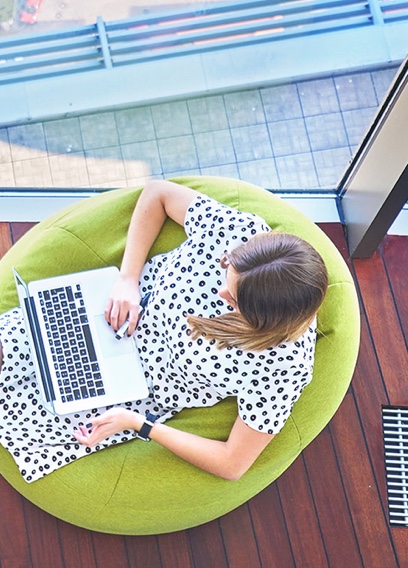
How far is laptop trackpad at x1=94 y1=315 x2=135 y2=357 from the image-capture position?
176 centimetres

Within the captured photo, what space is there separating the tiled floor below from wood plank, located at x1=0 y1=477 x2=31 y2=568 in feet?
3.31

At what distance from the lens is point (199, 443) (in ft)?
5.39

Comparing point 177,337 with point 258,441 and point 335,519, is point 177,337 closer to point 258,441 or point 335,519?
point 258,441

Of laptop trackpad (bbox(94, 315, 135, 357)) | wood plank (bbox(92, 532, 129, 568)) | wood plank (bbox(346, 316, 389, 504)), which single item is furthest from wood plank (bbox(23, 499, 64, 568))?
wood plank (bbox(346, 316, 389, 504))

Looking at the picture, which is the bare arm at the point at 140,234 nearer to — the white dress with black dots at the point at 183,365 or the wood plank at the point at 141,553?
the white dress with black dots at the point at 183,365

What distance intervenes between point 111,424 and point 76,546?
0.62m

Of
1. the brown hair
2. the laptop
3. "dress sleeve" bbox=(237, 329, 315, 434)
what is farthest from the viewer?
the laptop

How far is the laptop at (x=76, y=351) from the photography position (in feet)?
5.65

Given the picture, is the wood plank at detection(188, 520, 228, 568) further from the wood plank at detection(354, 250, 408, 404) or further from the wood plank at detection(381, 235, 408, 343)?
the wood plank at detection(381, 235, 408, 343)

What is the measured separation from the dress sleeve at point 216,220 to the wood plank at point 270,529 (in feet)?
2.99

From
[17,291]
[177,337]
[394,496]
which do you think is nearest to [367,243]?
[394,496]

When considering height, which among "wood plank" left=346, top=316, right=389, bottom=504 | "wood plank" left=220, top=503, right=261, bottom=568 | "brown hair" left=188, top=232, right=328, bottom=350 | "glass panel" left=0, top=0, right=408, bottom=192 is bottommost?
"wood plank" left=220, top=503, right=261, bottom=568

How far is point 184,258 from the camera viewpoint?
5.40 feet

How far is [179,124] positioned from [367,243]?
0.72 metres
